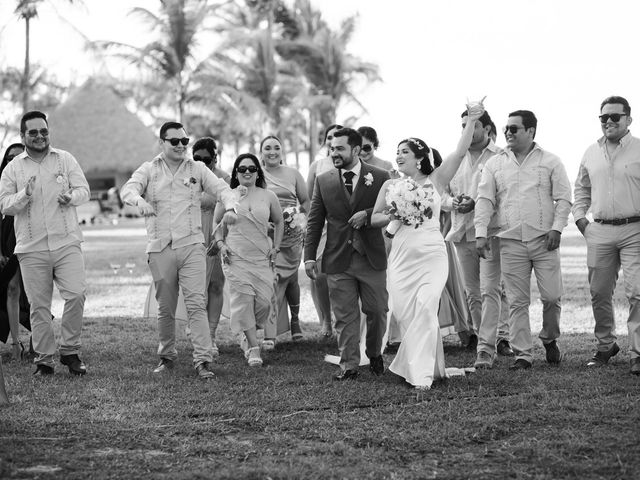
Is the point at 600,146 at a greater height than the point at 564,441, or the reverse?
the point at 600,146

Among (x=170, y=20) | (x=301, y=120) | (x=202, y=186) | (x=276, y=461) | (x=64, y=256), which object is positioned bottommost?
(x=276, y=461)

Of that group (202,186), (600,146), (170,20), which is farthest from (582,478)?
(170,20)

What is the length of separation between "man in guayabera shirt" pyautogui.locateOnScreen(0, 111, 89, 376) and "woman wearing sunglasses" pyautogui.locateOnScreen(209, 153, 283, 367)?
66.4 inches

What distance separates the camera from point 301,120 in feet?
221

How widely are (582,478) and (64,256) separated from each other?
5974 mm

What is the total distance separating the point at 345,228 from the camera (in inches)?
363

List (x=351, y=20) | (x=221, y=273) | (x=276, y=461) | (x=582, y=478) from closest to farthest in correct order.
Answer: (x=582, y=478)
(x=276, y=461)
(x=221, y=273)
(x=351, y=20)

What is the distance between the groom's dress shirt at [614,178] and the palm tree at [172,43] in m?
43.0

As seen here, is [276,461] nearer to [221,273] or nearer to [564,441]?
[564,441]

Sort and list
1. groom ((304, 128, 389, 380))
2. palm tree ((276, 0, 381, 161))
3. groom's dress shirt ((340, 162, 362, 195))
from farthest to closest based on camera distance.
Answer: palm tree ((276, 0, 381, 161)) → groom's dress shirt ((340, 162, 362, 195)) → groom ((304, 128, 389, 380))

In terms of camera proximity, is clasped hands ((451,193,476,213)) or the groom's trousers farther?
clasped hands ((451,193,476,213))

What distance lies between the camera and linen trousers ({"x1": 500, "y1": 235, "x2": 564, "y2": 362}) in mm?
9477

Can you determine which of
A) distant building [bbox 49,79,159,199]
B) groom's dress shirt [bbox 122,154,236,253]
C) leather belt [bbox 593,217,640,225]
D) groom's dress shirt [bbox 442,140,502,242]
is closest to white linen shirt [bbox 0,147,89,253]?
groom's dress shirt [bbox 122,154,236,253]

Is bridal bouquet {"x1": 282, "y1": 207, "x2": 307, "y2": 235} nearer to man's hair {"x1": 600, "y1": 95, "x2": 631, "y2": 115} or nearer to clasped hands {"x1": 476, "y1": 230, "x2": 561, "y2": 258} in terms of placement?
clasped hands {"x1": 476, "y1": 230, "x2": 561, "y2": 258}
